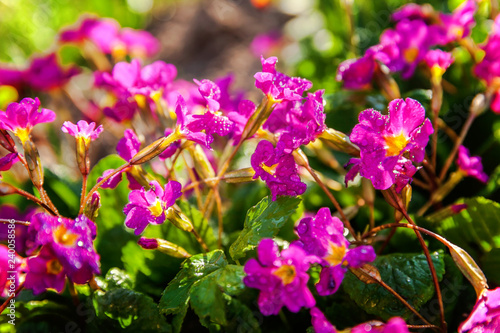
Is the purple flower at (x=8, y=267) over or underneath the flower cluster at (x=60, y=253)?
underneath

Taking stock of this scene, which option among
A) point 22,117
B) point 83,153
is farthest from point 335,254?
point 22,117

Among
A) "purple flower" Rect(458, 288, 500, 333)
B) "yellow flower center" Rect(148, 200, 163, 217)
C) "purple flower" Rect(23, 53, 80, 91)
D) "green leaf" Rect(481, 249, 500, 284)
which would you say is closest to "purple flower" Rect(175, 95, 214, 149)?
"yellow flower center" Rect(148, 200, 163, 217)

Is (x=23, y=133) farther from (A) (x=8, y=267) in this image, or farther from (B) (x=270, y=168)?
(B) (x=270, y=168)

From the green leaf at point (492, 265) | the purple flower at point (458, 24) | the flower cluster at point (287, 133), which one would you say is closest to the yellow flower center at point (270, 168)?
the flower cluster at point (287, 133)

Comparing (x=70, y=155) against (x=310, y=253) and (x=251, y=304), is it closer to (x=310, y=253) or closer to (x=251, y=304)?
(x=251, y=304)

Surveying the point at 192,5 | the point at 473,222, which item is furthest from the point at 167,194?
the point at 192,5

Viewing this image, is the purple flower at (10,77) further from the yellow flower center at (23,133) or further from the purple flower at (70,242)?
the purple flower at (70,242)

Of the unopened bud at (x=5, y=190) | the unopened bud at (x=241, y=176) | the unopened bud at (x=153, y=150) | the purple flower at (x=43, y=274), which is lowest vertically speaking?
the purple flower at (x=43, y=274)
